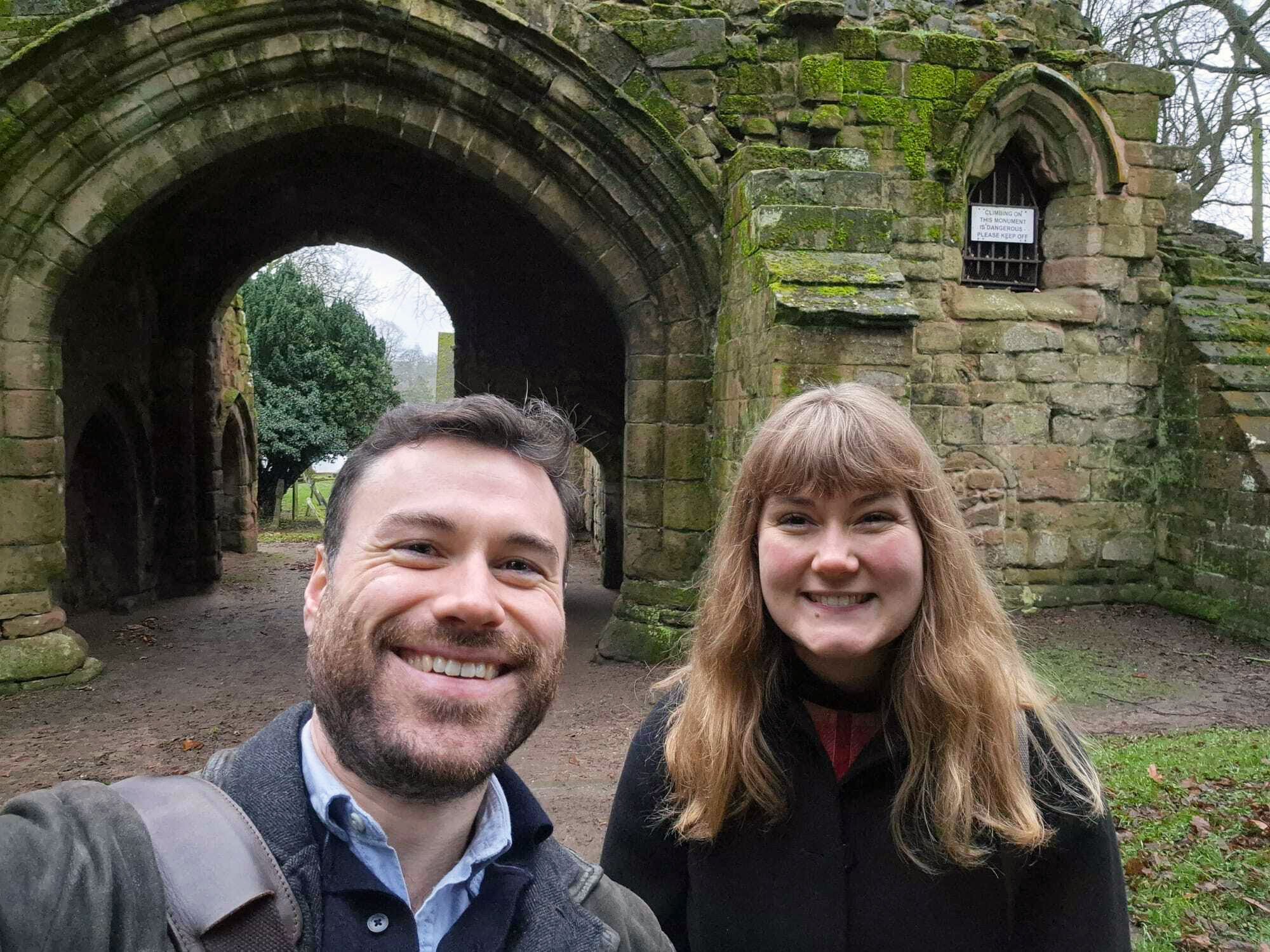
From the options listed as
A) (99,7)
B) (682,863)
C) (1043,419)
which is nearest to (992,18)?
(1043,419)

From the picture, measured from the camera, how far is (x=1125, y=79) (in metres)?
8.23

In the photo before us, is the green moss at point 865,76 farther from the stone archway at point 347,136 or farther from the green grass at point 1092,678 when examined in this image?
the green grass at point 1092,678

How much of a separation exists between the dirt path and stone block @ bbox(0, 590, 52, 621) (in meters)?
0.57

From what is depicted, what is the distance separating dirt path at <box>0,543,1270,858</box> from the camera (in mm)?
5062

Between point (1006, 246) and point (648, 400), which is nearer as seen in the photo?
point (648, 400)

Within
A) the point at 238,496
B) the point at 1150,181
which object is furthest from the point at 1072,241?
the point at 238,496

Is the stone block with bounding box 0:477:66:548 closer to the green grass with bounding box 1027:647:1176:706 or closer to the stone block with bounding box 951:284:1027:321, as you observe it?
the green grass with bounding box 1027:647:1176:706

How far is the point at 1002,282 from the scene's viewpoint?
8.30m

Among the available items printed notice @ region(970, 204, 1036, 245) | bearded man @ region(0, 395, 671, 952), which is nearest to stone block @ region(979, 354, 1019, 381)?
printed notice @ region(970, 204, 1036, 245)

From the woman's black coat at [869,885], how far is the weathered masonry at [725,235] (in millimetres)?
4088

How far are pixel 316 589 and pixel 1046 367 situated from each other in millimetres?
7779

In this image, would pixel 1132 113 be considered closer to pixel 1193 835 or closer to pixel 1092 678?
pixel 1092 678

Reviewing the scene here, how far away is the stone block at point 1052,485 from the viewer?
8.12m

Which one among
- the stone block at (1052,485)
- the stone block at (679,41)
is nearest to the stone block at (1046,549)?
the stone block at (1052,485)
